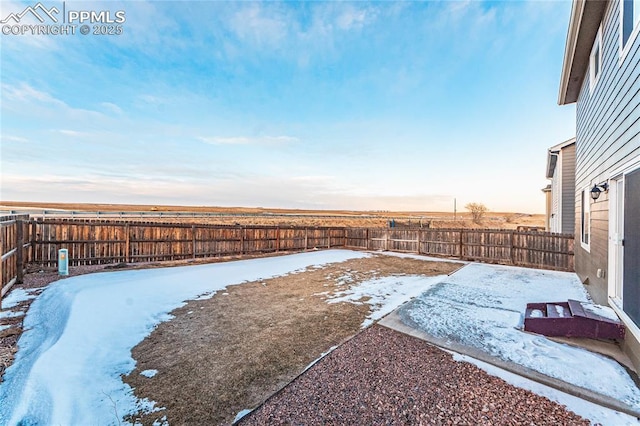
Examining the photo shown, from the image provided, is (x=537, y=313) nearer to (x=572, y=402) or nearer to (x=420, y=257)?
(x=572, y=402)

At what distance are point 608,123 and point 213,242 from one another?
35.0 ft

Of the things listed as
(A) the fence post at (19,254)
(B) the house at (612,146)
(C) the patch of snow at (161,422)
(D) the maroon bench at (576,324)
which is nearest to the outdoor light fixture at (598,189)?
(B) the house at (612,146)

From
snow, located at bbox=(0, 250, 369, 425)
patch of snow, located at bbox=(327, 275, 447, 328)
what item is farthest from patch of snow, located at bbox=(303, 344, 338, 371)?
snow, located at bbox=(0, 250, 369, 425)

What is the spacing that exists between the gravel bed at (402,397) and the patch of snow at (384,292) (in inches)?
47.3

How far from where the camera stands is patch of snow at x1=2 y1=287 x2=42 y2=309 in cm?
421

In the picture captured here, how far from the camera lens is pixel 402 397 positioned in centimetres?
216

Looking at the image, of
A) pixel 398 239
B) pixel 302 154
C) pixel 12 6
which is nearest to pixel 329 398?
pixel 12 6

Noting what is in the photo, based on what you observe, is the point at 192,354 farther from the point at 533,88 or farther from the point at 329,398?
the point at 533,88

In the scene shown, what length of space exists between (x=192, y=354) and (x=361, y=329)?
2.22m

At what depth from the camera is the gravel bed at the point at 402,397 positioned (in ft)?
6.30

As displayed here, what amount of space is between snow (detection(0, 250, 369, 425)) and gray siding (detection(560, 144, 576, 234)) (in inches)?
461

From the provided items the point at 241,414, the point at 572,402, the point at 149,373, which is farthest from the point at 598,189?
the point at 149,373

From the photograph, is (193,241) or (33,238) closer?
(33,238)

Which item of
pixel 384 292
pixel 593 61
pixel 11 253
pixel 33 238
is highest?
pixel 593 61
